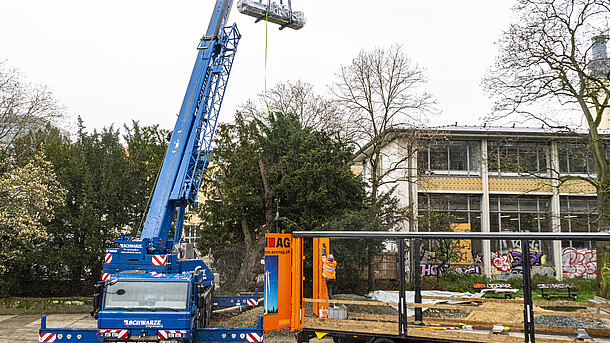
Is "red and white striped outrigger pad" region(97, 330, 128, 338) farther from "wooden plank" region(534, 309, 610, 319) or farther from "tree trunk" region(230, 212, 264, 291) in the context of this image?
"tree trunk" region(230, 212, 264, 291)

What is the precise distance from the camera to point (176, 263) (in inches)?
528

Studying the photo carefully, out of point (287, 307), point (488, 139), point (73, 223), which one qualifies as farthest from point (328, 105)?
point (287, 307)

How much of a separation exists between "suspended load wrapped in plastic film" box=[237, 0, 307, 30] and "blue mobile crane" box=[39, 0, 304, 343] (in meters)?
0.03

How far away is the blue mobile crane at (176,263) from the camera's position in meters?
10.1

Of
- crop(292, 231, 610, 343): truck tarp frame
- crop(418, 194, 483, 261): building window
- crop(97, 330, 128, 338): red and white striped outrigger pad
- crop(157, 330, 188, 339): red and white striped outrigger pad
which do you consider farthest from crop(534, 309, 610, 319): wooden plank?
crop(418, 194, 483, 261): building window

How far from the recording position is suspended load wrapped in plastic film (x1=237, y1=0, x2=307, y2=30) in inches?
661

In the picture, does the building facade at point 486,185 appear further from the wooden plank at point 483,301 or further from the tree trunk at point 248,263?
the wooden plank at point 483,301

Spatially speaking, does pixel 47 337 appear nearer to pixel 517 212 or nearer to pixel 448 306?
pixel 448 306

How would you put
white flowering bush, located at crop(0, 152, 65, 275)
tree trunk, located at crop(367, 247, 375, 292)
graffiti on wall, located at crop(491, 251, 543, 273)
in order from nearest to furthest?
graffiti on wall, located at crop(491, 251, 543, 273), tree trunk, located at crop(367, 247, 375, 292), white flowering bush, located at crop(0, 152, 65, 275)

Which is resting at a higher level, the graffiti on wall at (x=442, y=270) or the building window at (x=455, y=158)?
the building window at (x=455, y=158)

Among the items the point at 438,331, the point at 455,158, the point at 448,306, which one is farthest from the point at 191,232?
the point at 448,306

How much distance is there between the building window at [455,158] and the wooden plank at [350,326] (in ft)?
68.6

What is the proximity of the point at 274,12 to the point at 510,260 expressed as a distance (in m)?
11.6

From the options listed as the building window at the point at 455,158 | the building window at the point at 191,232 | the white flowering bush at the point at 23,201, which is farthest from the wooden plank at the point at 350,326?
the building window at the point at 455,158
